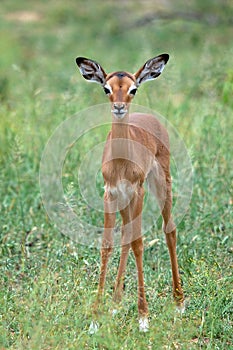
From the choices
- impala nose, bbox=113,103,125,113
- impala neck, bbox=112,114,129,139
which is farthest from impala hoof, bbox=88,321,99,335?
impala nose, bbox=113,103,125,113

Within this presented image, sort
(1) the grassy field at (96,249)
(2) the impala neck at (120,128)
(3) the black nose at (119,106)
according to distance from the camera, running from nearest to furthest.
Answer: (1) the grassy field at (96,249), (3) the black nose at (119,106), (2) the impala neck at (120,128)

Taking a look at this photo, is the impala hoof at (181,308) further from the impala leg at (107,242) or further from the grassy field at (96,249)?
the impala leg at (107,242)

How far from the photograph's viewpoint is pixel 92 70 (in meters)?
4.71

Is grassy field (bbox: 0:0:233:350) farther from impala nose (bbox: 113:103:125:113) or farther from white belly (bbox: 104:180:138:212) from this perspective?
impala nose (bbox: 113:103:125:113)

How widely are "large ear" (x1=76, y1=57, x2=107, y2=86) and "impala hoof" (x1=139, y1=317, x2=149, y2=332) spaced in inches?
54.8

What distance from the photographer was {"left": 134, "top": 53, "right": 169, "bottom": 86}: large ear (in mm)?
4738

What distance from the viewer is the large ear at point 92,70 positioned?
4676 millimetres

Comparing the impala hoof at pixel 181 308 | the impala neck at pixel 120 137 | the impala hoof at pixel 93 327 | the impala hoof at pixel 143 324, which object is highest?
the impala neck at pixel 120 137

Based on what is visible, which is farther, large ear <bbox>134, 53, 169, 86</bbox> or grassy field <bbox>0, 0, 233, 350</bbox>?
large ear <bbox>134, 53, 169, 86</bbox>

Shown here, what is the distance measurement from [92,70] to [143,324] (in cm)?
151

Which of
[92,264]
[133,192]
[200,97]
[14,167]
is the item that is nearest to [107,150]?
[133,192]

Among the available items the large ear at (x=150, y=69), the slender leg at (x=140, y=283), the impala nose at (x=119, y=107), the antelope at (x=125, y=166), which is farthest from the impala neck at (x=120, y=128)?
the slender leg at (x=140, y=283)

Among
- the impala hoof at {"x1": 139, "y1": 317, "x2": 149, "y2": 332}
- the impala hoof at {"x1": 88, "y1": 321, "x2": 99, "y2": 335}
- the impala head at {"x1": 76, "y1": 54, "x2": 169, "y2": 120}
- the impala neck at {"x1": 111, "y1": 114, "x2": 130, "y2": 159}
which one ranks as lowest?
the impala hoof at {"x1": 88, "y1": 321, "x2": 99, "y2": 335}

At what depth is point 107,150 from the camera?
4.72 meters
